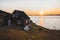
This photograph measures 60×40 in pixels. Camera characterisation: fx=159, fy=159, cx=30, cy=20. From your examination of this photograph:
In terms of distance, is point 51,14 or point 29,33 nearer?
point 29,33

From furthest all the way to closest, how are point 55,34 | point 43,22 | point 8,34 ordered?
point 43,22, point 55,34, point 8,34

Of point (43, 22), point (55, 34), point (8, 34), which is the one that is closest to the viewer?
point (8, 34)

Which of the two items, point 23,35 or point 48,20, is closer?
point 23,35

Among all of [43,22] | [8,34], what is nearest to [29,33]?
[8,34]

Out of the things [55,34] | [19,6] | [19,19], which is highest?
[19,6]

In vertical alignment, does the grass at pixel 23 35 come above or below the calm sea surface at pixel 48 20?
below

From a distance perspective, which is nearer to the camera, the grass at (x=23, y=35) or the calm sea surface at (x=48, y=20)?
the grass at (x=23, y=35)

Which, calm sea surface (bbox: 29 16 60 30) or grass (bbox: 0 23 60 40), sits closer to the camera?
grass (bbox: 0 23 60 40)

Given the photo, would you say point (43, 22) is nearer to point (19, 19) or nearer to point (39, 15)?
point (39, 15)

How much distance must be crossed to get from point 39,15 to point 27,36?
0.63 metres

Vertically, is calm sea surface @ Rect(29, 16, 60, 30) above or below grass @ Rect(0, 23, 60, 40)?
above

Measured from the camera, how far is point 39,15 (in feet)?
5.56

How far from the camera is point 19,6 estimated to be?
1733mm

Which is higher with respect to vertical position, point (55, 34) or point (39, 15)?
point (39, 15)
